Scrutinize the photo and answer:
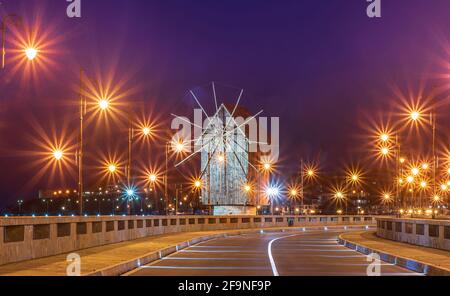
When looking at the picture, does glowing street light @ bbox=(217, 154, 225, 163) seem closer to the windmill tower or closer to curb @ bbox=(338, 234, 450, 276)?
the windmill tower

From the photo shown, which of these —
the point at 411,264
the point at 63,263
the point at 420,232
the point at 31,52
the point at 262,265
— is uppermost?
the point at 31,52

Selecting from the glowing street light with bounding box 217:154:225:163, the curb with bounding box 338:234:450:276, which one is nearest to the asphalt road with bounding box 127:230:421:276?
the curb with bounding box 338:234:450:276

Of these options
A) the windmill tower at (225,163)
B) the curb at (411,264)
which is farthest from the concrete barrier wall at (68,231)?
the windmill tower at (225,163)

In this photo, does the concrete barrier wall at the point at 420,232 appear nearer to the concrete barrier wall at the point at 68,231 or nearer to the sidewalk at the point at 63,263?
the sidewalk at the point at 63,263

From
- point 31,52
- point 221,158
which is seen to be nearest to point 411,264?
point 31,52

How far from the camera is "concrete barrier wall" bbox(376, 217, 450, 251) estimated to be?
3095 centimetres

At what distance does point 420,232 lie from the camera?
3528cm

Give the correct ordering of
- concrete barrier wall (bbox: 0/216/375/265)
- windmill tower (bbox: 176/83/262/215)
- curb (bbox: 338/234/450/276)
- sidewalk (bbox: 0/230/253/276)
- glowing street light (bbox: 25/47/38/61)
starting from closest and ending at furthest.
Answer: sidewalk (bbox: 0/230/253/276) → curb (bbox: 338/234/450/276) → concrete barrier wall (bbox: 0/216/375/265) → glowing street light (bbox: 25/47/38/61) → windmill tower (bbox: 176/83/262/215)

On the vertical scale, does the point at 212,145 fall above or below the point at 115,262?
above

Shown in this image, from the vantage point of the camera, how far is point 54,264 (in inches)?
863

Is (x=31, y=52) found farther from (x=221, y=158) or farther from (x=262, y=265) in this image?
(x=221, y=158)
